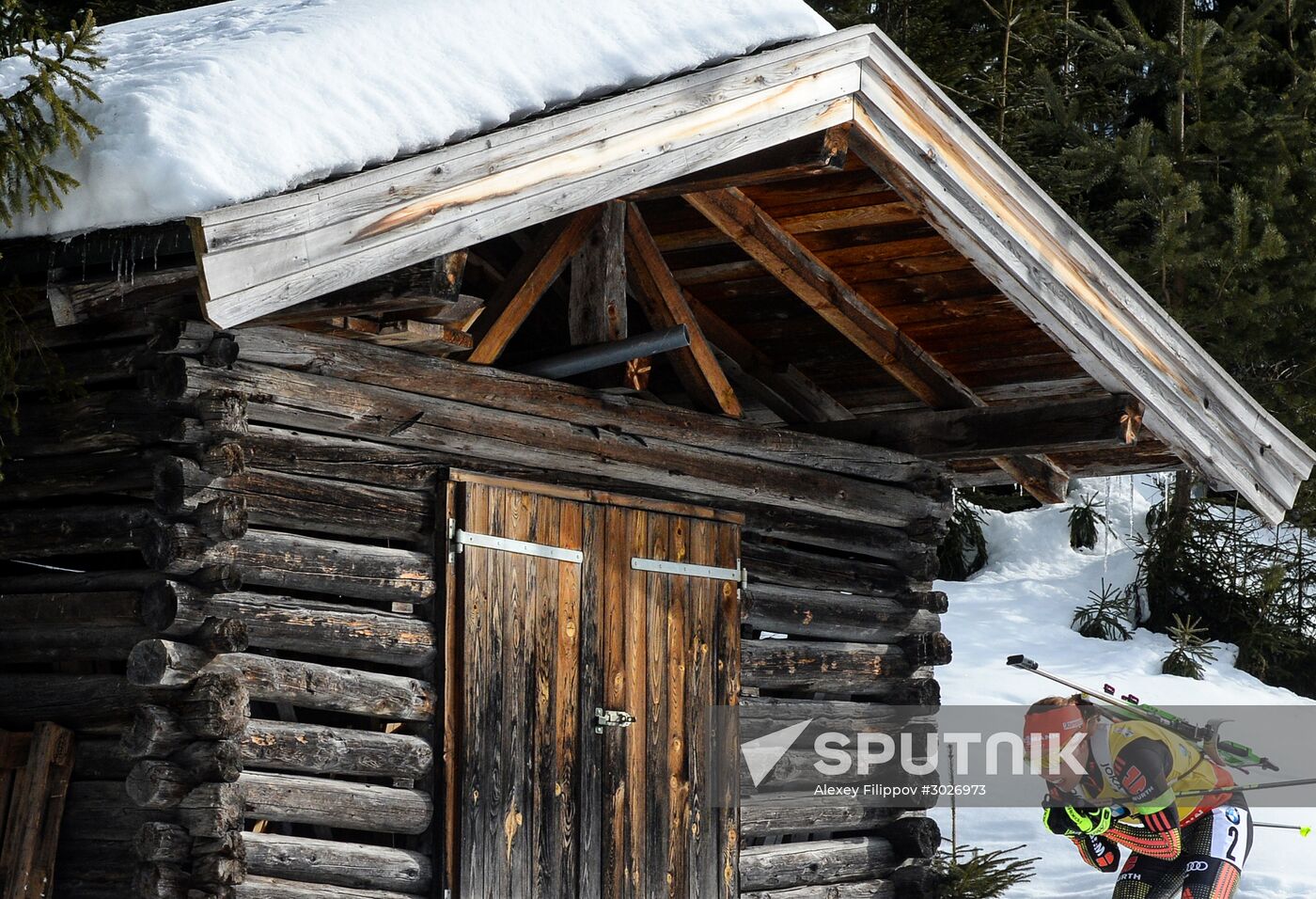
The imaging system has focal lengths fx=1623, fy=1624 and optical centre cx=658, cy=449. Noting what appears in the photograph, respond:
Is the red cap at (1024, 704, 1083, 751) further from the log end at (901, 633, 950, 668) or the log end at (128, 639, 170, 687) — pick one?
the log end at (128, 639, 170, 687)

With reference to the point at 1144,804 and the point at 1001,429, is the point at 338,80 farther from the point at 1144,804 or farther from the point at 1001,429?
the point at 1144,804

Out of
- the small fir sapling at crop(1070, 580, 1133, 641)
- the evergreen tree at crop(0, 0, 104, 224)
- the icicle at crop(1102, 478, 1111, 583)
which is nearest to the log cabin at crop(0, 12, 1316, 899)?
the evergreen tree at crop(0, 0, 104, 224)

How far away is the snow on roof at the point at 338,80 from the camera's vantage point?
5121 mm

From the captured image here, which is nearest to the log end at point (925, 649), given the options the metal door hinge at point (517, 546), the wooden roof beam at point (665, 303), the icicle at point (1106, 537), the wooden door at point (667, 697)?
the wooden door at point (667, 697)

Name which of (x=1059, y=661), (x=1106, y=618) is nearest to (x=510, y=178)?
(x=1059, y=661)

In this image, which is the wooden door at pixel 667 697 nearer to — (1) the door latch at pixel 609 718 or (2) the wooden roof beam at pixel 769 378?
(1) the door latch at pixel 609 718

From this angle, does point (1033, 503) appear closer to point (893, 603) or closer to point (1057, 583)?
point (1057, 583)

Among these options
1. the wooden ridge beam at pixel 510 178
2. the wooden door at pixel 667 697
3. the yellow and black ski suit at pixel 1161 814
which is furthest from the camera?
the wooden door at pixel 667 697

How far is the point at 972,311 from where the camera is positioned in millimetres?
8445

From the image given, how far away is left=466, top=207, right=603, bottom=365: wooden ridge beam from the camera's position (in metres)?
7.16

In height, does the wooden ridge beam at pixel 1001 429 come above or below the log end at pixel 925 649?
above

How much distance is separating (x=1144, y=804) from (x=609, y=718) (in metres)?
2.48

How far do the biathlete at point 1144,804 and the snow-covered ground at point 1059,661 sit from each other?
3068 millimetres

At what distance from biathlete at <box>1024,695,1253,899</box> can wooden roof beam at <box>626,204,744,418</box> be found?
2287 millimetres
